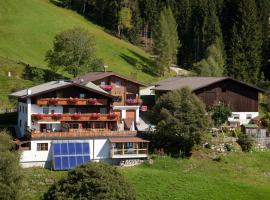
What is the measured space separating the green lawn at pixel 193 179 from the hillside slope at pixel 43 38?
1712 inches

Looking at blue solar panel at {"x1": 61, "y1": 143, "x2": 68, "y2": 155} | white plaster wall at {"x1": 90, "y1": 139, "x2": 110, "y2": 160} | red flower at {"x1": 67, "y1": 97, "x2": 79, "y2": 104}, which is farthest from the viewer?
red flower at {"x1": 67, "y1": 97, "x2": 79, "y2": 104}

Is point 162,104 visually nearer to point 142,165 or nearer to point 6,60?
point 142,165

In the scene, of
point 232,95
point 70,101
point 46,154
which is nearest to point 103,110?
point 70,101

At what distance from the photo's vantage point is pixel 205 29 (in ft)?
361

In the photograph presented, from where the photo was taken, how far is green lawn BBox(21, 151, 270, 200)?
45.5m

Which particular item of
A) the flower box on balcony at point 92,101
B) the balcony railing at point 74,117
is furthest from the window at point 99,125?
the flower box on balcony at point 92,101

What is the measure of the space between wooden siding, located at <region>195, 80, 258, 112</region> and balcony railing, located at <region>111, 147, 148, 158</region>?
55.6 feet

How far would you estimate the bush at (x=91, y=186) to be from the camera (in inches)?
1373

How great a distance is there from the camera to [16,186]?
36.0 meters

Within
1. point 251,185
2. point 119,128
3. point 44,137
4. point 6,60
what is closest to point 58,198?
point 44,137

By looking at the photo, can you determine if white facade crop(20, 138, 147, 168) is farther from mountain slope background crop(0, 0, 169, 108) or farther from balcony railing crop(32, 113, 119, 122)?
mountain slope background crop(0, 0, 169, 108)

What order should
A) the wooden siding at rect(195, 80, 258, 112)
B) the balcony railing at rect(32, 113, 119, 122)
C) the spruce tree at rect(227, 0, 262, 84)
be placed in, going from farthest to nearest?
1. the spruce tree at rect(227, 0, 262, 84)
2. the wooden siding at rect(195, 80, 258, 112)
3. the balcony railing at rect(32, 113, 119, 122)

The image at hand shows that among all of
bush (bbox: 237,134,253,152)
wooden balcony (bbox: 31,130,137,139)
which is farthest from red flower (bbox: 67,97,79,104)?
bush (bbox: 237,134,253,152)

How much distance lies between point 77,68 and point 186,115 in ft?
100
